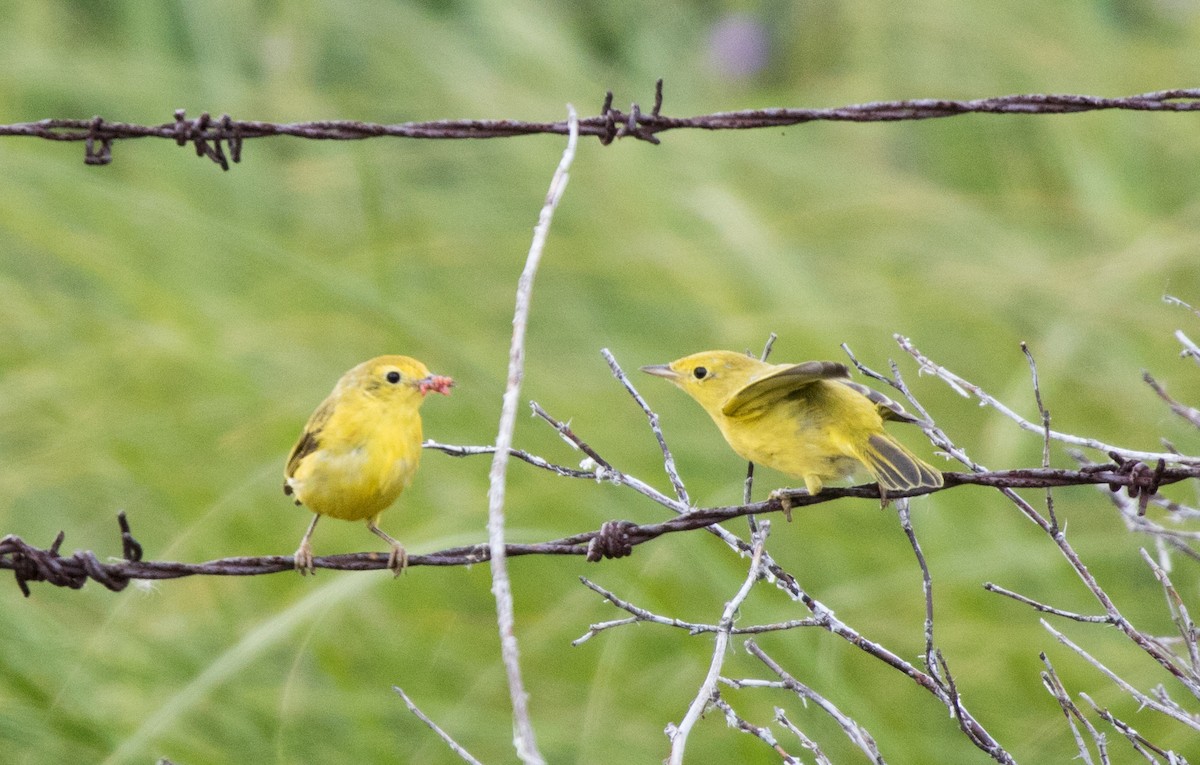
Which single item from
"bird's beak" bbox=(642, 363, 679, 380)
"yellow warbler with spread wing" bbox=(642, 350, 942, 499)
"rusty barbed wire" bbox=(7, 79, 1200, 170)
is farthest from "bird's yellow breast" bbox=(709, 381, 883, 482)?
"rusty barbed wire" bbox=(7, 79, 1200, 170)

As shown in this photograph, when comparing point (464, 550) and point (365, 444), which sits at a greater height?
point (365, 444)

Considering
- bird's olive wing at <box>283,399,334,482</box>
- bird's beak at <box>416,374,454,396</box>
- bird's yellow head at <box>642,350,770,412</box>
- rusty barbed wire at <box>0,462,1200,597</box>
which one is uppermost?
bird's yellow head at <box>642,350,770,412</box>

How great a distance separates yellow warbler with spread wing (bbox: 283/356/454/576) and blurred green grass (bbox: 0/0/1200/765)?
0.57 m

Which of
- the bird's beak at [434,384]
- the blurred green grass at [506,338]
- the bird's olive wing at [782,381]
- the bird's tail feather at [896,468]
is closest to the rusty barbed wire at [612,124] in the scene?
the bird's olive wing at [782,381]

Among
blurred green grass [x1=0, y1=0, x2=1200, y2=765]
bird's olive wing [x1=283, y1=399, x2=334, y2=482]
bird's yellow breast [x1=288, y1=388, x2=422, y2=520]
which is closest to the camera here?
bird's yellow breast [x1=288, y1=388, x2=422, y2=520]

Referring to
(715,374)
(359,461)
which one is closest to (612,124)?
(715,374)

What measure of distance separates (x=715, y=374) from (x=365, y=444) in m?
0.94

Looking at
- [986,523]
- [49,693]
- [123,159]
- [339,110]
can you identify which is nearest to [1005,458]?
[986,523]

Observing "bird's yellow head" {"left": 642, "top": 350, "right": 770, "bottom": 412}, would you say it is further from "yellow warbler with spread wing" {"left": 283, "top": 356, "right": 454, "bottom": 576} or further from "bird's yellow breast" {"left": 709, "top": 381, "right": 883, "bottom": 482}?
"yellow warbler with spread wing" {"left": 283, "top": 356, "right": 454, "bottom": 576}

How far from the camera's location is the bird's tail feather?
130 inches

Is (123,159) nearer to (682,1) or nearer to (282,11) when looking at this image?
(282,11)

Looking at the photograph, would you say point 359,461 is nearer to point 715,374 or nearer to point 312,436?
Result: point 312,436

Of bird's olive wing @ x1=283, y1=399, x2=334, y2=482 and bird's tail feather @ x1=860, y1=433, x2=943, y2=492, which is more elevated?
bird's olive wing @ x1=283, y1=399, x2=334, y2=482

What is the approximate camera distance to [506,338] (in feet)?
24.3
